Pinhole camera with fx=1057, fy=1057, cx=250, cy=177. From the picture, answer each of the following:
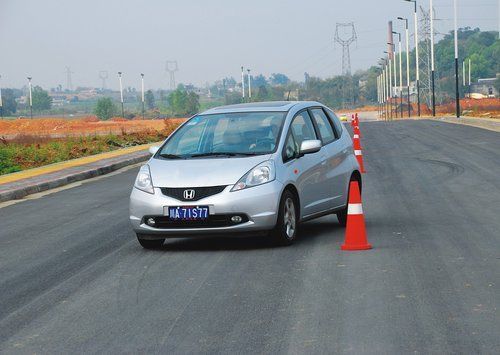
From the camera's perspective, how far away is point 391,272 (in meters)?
9.45

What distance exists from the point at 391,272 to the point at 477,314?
Result: 198 cm

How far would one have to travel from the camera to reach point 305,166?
39.7ft

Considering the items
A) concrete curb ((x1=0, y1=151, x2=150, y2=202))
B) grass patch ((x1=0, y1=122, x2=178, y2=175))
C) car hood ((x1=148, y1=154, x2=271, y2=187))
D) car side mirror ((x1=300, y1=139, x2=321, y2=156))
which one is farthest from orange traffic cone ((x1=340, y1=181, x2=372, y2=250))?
grass patch ((x1=0, y1=122, x2=178, y2=175))

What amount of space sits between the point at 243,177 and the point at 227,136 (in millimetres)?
1166

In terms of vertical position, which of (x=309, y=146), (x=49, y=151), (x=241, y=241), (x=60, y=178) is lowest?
(x=49, y=151)

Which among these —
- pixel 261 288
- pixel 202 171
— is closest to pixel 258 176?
pixel 202 171

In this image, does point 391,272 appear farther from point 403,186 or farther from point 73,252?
point 403,186

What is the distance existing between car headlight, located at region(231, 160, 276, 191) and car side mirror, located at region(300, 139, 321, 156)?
23.1 inches

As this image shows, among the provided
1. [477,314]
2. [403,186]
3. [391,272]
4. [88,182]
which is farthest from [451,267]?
[88,182]

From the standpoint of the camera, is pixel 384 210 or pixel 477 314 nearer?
pixel 477 314

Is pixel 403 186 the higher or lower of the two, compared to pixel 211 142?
lower

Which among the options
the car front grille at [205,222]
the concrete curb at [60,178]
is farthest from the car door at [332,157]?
the concrete curb at [60,178]

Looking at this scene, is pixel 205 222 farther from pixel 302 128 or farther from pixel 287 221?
pixel 302 128

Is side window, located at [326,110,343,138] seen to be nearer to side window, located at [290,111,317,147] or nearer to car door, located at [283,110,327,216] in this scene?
side window, located at [290,111,317,147]
